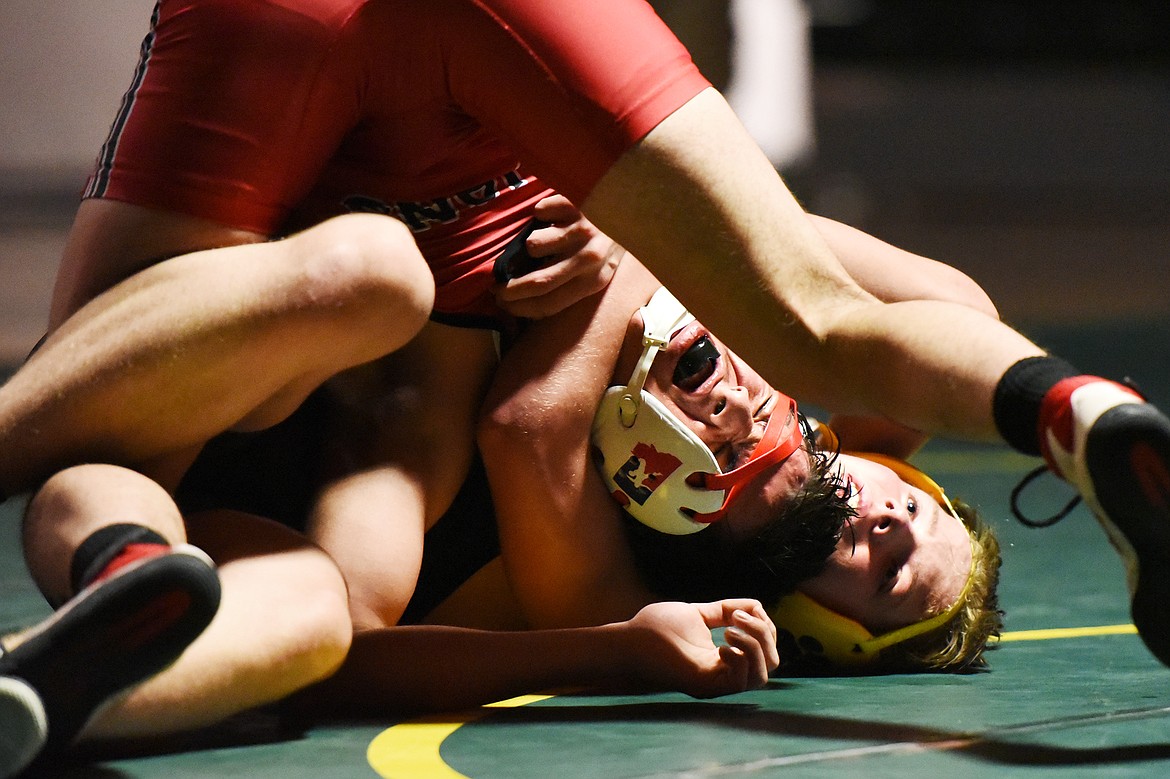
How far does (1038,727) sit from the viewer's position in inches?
75.3

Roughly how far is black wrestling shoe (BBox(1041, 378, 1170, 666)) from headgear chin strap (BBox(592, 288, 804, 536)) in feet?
2.49

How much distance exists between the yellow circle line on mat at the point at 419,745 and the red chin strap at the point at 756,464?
15.7 inches

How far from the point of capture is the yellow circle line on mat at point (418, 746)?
1.77 m

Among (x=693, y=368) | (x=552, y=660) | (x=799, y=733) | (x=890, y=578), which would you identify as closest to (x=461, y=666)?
(x=552, y=660)

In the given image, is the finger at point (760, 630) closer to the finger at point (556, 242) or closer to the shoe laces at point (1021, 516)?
the shoe laces at point (1021, 516)

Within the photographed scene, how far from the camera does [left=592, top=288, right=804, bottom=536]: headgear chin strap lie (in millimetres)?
2385

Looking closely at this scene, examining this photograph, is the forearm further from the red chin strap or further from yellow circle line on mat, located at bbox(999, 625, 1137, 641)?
yellow circle line on mat, located at bbox(999, 625, 1137, 641)

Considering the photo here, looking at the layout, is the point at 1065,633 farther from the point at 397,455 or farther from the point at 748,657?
the point at 397,455

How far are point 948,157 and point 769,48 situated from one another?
5.42 m

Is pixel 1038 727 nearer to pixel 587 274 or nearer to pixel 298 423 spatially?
pixel 587 274

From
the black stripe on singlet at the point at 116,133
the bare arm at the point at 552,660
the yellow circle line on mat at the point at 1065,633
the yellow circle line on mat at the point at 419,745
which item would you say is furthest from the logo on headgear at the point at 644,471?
the black stripe on singlet at the point at 116,133

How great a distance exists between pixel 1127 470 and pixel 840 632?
2.79 feet

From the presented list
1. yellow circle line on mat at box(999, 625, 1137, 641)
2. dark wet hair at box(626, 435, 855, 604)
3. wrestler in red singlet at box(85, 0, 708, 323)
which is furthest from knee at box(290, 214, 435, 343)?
yellow circle line on mat at box(999, 625, 1137, 641)

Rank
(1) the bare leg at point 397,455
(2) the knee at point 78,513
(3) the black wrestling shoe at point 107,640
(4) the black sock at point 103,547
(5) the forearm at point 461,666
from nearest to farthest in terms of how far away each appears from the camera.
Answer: (3) the black wrestling shoe at point 107,640 < (4) the black sock at point 103,547 < (2) the knee at point 78,513 < (5) the forearm at point 461,666 < (1) the bare leg at point 397,455
